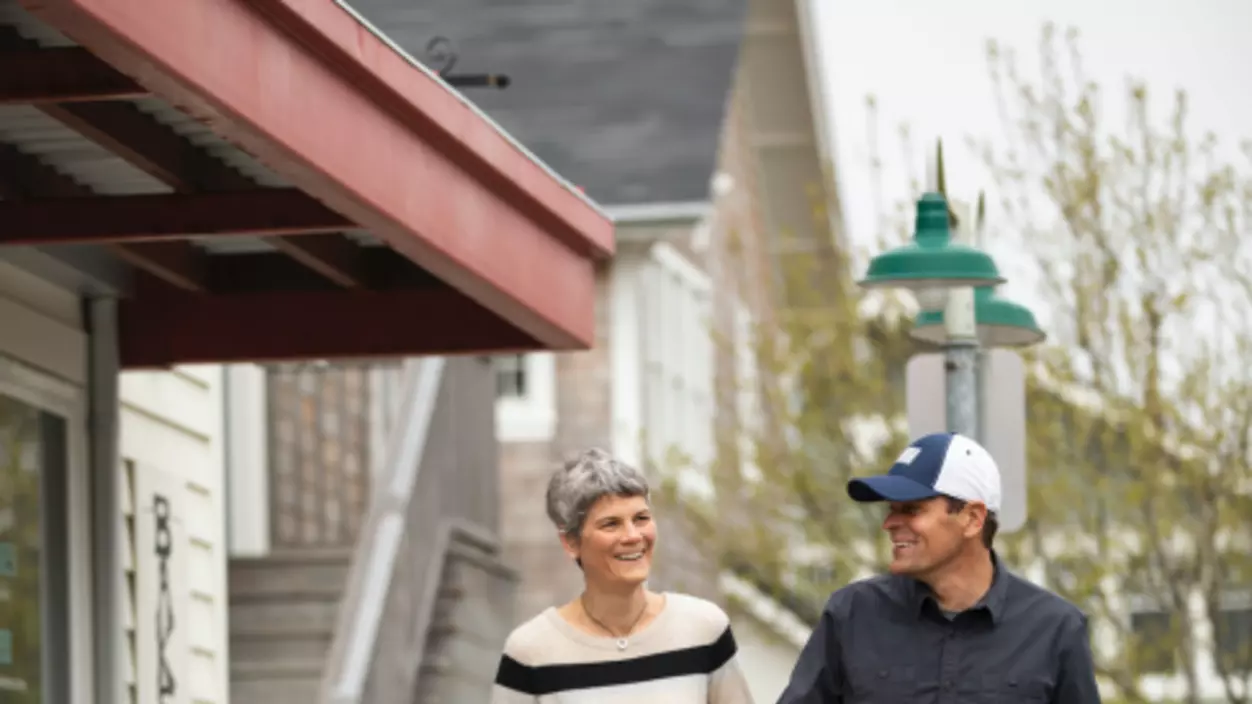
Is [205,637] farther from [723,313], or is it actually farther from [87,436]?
[723,313]

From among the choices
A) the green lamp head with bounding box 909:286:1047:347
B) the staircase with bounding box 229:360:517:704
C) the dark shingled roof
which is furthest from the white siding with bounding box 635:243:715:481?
the green lamp head with bounding box 909:286:1047:347

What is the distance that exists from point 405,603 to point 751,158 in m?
16.8

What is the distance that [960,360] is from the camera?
996cm

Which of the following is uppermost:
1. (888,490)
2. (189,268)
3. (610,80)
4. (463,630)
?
(610,80)

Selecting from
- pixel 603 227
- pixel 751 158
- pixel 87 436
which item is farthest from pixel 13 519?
pixel 751 158

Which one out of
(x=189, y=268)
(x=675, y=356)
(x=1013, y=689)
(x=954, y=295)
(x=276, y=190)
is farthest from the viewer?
(x=675, y=356)

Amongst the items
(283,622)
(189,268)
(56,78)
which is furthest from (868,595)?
(283,622)

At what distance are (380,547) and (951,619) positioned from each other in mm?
9308

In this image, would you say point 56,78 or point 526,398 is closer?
point 56,78

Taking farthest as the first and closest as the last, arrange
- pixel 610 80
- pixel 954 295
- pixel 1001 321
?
pixel 610 80
pixel 1001 321
pixel 954 295

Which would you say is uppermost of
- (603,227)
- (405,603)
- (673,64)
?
(673,64)

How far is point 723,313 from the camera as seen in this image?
29.6 m

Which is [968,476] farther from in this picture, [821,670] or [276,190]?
[276,190]

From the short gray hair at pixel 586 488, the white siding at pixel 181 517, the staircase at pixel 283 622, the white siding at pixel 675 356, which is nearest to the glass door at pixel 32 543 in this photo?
the white siding at pixel 181 517
